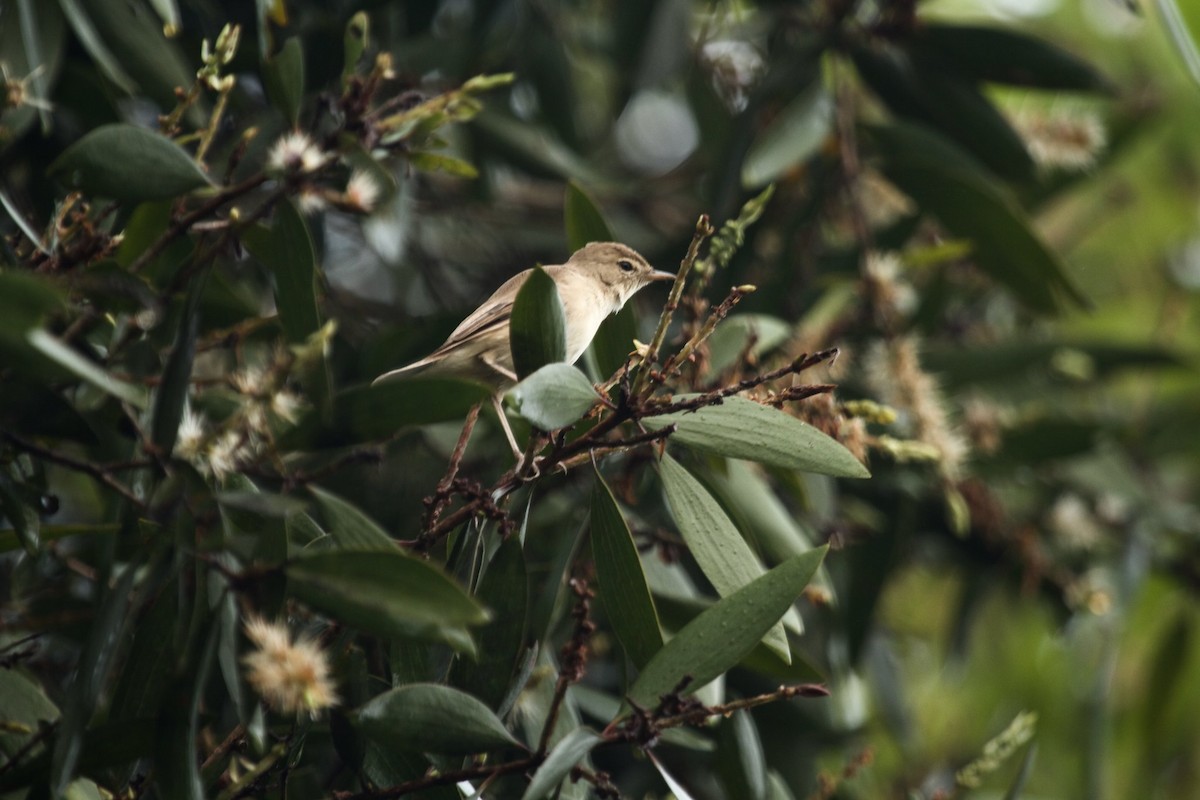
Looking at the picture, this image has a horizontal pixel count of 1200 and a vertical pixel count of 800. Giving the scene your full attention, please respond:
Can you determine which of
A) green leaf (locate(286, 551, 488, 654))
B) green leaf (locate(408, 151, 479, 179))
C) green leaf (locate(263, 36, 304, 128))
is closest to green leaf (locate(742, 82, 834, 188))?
green leaf (locate(408, 151, 479, 179))

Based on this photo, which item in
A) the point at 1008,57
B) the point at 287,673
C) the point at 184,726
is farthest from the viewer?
the point at 1008,57

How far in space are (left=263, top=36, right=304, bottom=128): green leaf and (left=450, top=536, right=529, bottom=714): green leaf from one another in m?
0.84

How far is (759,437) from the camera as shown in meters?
1.76

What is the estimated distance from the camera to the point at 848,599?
3.33 metres

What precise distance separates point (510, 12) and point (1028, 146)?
1658mm

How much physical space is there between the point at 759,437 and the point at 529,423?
1.24 feet

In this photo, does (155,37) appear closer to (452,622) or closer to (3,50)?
(3,50)

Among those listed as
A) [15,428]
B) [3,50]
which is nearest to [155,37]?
[3,50]

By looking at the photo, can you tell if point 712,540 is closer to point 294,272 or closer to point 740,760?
point 740,760

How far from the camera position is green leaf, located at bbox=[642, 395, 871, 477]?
174cm

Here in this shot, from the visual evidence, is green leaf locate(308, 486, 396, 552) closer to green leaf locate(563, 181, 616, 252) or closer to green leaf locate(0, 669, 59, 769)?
green leaf locate(0, 669, 59, 769)

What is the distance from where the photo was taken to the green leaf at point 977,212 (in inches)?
121

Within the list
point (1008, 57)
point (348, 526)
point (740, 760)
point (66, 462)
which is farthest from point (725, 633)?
point (1008, 57)

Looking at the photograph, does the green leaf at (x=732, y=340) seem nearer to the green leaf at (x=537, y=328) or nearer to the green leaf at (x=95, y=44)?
the green leaf at (x=537, y=328)
